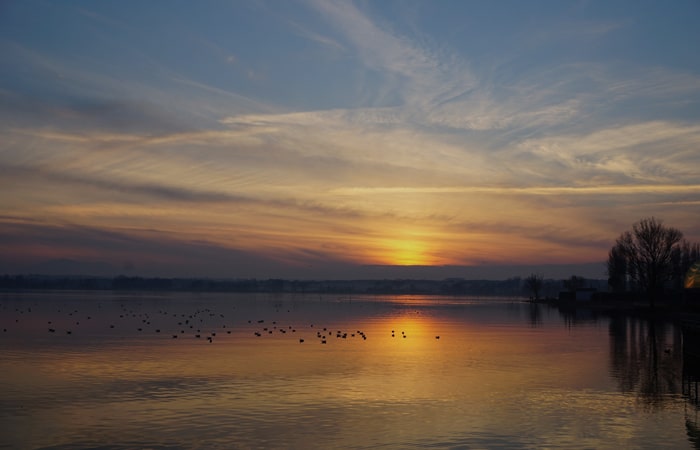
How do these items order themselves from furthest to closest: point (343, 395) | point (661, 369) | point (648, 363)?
point (648, 363)
point (661, 369)
point (343, 395)

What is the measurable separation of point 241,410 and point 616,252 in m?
148

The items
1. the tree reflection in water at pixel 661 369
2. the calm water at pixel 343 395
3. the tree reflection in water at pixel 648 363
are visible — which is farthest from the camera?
the tree reflection in water at pixel 648 363

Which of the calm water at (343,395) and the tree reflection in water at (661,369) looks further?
the tree reflection in water at (661,369)

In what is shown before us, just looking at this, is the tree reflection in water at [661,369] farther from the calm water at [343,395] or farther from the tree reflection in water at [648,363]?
the calm water at [343,395]

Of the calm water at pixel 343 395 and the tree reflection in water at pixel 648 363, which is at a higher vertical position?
the tree reflection in water at pixel 648 363

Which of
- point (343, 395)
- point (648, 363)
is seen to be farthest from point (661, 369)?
point (343, 395)

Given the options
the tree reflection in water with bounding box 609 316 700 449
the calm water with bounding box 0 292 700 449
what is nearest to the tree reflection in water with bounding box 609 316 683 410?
the tree reflection in water with bounding box 609 316 700 449

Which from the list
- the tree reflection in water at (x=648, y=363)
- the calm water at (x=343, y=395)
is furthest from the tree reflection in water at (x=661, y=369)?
the calm water at (x=343, y=395)

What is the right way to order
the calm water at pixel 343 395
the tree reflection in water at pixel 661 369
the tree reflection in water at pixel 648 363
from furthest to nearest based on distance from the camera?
the tree reflection in water at pixel 648 363
the tree reflection in water at pixel 661 369
the calm water at pixel 343 395

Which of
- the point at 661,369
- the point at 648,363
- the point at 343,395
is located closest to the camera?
the point at 343,395

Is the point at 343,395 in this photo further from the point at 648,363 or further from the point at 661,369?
the point at 648,363

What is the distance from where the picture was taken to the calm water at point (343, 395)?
19.8 metres

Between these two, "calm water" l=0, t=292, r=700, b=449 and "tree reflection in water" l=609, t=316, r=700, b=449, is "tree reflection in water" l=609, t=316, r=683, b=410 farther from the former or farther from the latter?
"calm water" l=0, t=292, r=700, b=449

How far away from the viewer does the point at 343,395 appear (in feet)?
87.1
